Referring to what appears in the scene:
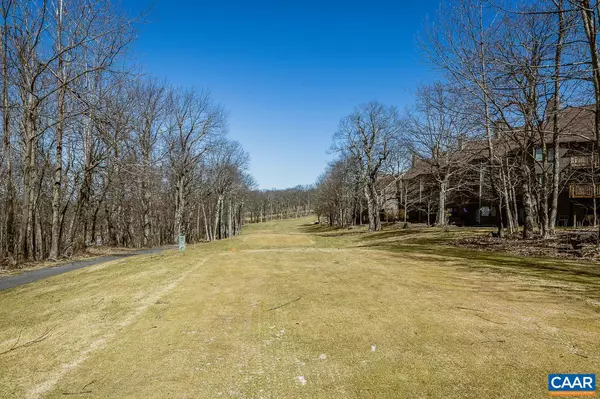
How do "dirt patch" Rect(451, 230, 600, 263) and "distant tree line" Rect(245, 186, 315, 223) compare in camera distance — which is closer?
"dirt patch" Rect(451, 230, 600, 263)

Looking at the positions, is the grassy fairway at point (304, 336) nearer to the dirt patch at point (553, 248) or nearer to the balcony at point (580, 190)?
the dirt patch at point (553, 248)

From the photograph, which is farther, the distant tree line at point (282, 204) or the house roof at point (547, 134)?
the distant tree line at point (282, 204)

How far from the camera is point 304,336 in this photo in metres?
4.15

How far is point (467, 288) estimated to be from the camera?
20.3ft

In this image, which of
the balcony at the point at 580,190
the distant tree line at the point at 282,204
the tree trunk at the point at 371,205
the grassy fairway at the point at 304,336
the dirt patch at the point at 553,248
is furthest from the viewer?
the distant tree line at the point at 282,204

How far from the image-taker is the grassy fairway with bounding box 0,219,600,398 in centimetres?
307

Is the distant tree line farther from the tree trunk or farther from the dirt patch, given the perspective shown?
the dirt patch

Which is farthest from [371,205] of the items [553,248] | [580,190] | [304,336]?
[304,336]

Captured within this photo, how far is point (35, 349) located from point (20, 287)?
573 centimetres

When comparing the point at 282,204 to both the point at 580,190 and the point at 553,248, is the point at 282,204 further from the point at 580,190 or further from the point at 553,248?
the point at 553,248

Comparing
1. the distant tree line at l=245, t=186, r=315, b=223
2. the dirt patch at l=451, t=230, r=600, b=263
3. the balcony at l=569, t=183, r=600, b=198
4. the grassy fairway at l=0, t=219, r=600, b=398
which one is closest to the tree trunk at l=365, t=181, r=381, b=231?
the balcony at l=569, t=183, r=600, b=198

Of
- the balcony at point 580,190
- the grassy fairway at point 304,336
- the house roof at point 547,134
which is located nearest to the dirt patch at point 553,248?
the grassy fairway at point 304,336

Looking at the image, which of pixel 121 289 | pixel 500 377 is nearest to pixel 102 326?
pixel 121 289

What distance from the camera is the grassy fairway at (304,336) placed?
307cm
